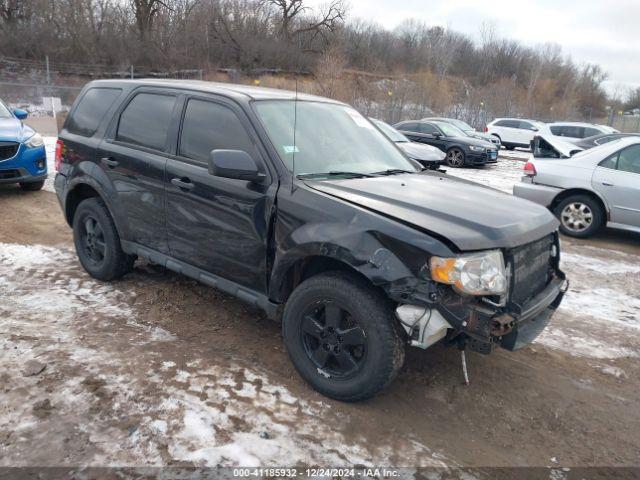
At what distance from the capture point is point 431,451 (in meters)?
2.74

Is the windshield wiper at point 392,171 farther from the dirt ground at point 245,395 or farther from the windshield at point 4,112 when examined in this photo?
the windshield at point 4,112

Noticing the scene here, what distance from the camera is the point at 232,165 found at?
10.3 ft

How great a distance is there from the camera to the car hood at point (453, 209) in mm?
2762

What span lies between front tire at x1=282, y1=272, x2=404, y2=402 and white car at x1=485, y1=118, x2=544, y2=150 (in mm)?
23920

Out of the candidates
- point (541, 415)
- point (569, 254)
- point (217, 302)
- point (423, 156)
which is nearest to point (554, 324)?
point (541, 415)

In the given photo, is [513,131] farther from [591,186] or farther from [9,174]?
[9,174]

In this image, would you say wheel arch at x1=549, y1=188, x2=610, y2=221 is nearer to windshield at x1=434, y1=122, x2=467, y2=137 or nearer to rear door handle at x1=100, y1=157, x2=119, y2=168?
rear door handle at x1=100, y1=157, x2=119, y2=168

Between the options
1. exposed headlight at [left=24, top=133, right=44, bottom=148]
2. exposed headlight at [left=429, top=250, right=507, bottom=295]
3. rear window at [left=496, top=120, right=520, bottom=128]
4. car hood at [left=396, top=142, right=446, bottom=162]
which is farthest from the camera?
rear window at [left=496, top=120, right=520, bottom=128]

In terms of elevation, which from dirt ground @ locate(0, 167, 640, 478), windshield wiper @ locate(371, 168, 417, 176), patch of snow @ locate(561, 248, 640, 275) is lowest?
dirt ground @ locate(0, 167, 640, 478)

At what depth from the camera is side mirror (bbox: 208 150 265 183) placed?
3.12 meters

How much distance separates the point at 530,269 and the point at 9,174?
7835 millimetres

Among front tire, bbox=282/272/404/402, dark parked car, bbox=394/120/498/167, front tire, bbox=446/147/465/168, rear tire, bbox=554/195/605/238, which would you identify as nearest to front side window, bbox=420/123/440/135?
dark parked car, bbox=394/120/498/167

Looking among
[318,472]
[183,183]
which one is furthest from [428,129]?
[318,472]

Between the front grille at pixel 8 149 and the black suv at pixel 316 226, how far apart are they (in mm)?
3768
